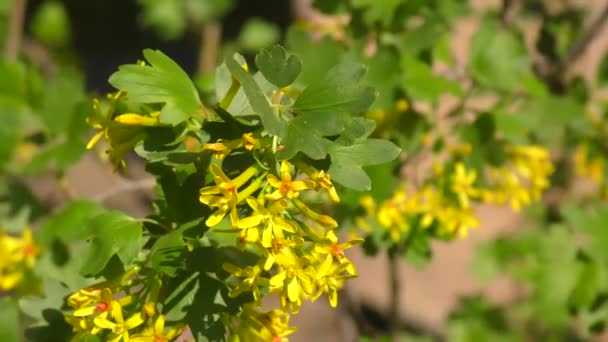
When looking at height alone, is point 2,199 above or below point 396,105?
below

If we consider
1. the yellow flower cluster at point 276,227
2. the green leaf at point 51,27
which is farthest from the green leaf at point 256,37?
the yellow flower cluster at point 276,227

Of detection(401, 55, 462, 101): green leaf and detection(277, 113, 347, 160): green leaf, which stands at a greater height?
detection(277, 113, 347, 160): green leaf

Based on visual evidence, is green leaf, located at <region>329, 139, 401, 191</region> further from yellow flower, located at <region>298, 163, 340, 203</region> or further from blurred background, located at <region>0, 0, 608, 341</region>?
blurred background, located at <region>0, 0, 608, 341</region>

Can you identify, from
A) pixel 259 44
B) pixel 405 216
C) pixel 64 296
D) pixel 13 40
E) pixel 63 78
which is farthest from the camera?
pixel 259 44

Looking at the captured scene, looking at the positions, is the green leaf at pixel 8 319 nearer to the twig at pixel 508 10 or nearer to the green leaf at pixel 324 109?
the green leaf at pixel 324 109

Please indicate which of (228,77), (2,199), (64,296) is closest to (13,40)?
(2,199)

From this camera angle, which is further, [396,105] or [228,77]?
[396,105]

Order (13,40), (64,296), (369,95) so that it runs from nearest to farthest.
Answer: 1. (369,95)
2. (64,296)
3. (13,40)

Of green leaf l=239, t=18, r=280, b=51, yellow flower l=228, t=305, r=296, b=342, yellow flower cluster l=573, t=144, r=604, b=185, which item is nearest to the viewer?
yellow flower l=228, t=305, r=296, b=342

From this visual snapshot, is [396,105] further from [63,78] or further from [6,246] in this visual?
[6,246]

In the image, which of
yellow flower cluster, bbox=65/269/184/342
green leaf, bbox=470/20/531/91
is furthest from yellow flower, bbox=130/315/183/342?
green leaf, bbox=470/20/531/91
